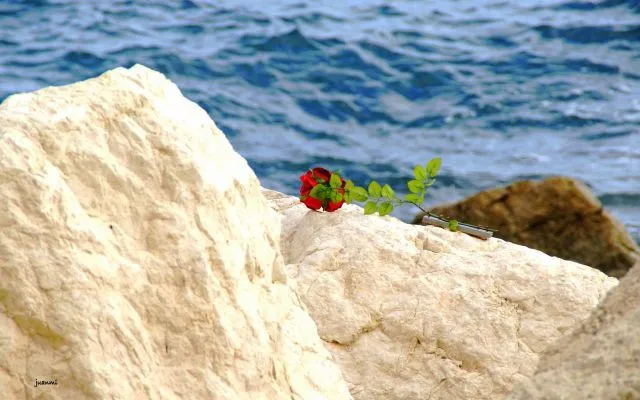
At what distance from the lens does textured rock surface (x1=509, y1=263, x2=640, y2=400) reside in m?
1.44

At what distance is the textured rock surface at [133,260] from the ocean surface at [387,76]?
5500 millimetres

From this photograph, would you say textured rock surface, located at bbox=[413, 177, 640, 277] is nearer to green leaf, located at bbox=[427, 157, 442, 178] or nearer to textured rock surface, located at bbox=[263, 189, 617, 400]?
green leaf, located at bbox=[427, 157, 442, 178]

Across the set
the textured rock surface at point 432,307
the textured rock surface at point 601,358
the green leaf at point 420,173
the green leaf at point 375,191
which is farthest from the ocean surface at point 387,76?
the textured rock surface at point 601,358

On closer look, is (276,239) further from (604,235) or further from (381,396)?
(604,235)

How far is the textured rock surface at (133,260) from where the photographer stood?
1628 mm

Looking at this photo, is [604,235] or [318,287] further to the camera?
[604,235]

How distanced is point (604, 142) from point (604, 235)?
9.74 feet

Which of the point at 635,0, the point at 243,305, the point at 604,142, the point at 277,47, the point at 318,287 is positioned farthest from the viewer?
the point at 635,0

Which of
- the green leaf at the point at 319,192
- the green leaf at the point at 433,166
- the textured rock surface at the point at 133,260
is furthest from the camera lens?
the green leaf at the point at 433,166

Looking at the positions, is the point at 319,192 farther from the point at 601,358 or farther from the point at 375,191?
the point at 601,358

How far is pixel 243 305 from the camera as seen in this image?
1.84 metres

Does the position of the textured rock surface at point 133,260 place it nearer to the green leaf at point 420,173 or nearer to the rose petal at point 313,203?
the rose petal at point 313,203

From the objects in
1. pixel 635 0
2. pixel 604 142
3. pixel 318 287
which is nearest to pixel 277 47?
pixel 604 142

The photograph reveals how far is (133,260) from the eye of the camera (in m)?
1.74
